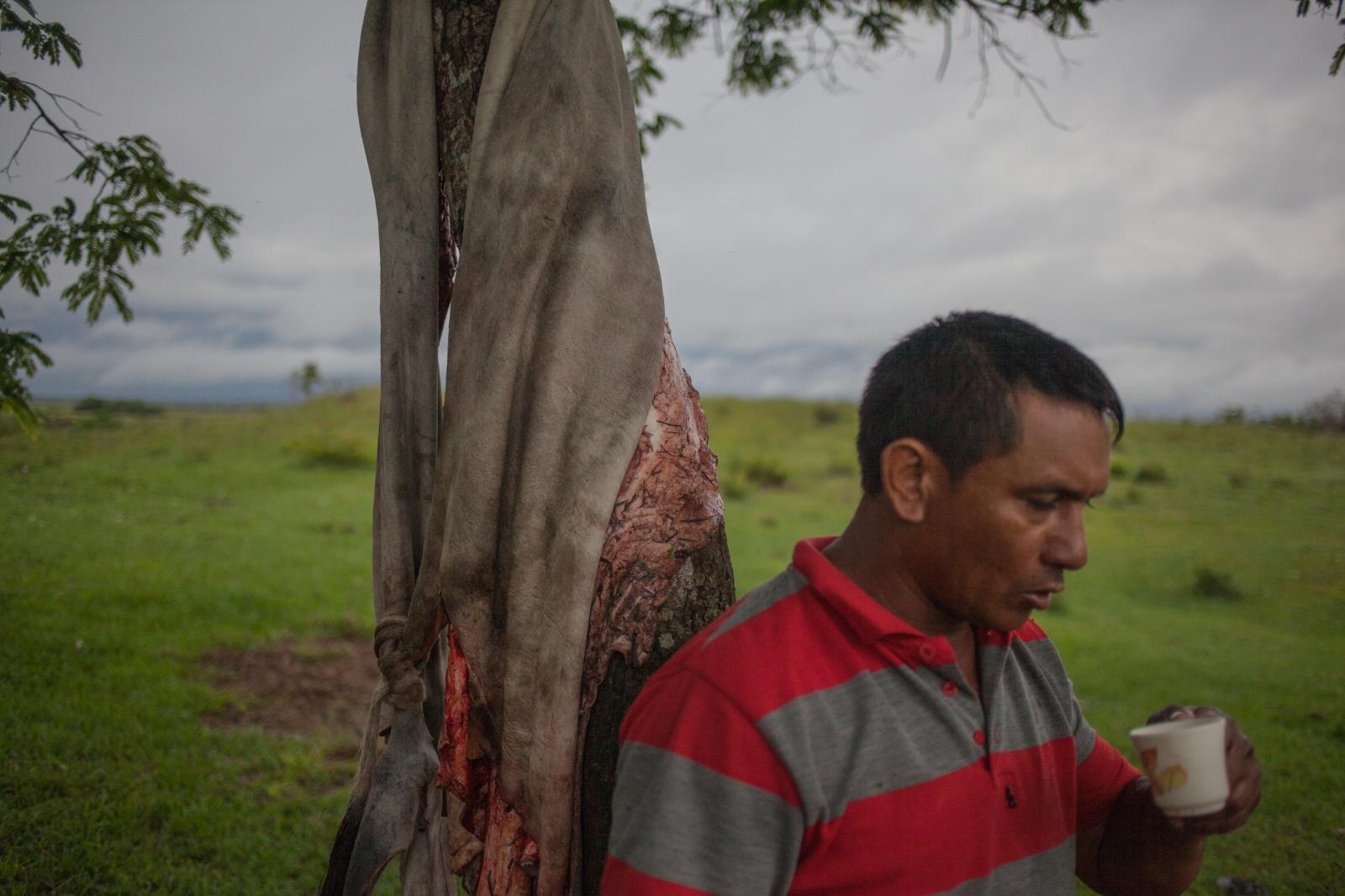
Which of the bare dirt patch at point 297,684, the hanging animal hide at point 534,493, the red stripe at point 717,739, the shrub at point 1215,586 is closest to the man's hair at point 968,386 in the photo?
the red stripe at point 717,739

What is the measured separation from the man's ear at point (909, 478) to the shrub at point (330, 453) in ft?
52.5

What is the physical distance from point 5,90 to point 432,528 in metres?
2.87

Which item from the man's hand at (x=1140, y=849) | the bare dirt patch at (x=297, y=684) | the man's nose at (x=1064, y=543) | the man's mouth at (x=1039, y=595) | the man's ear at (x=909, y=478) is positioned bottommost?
the bare dirt patch at (x=297, y=684)

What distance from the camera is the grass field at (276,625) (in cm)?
371

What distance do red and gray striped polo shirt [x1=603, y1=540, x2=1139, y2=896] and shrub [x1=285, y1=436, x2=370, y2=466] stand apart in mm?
15895

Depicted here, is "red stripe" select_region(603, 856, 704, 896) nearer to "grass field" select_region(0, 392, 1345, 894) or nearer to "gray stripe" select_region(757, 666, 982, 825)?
"gray stripe" select_region(757, 666, 982, 825)

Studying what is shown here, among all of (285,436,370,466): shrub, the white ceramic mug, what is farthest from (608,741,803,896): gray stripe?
(285,436,370,466): shrub

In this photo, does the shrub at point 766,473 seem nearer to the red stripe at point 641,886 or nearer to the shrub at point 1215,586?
the shrub at point 1215,586

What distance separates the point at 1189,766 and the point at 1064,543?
39 cm

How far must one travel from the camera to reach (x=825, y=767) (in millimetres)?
1311

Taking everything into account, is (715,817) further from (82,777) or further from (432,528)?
(82,777)

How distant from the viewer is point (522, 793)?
6.33 ft

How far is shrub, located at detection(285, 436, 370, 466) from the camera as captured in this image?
16.0 metres

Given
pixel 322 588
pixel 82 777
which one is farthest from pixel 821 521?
pixel 82 777
